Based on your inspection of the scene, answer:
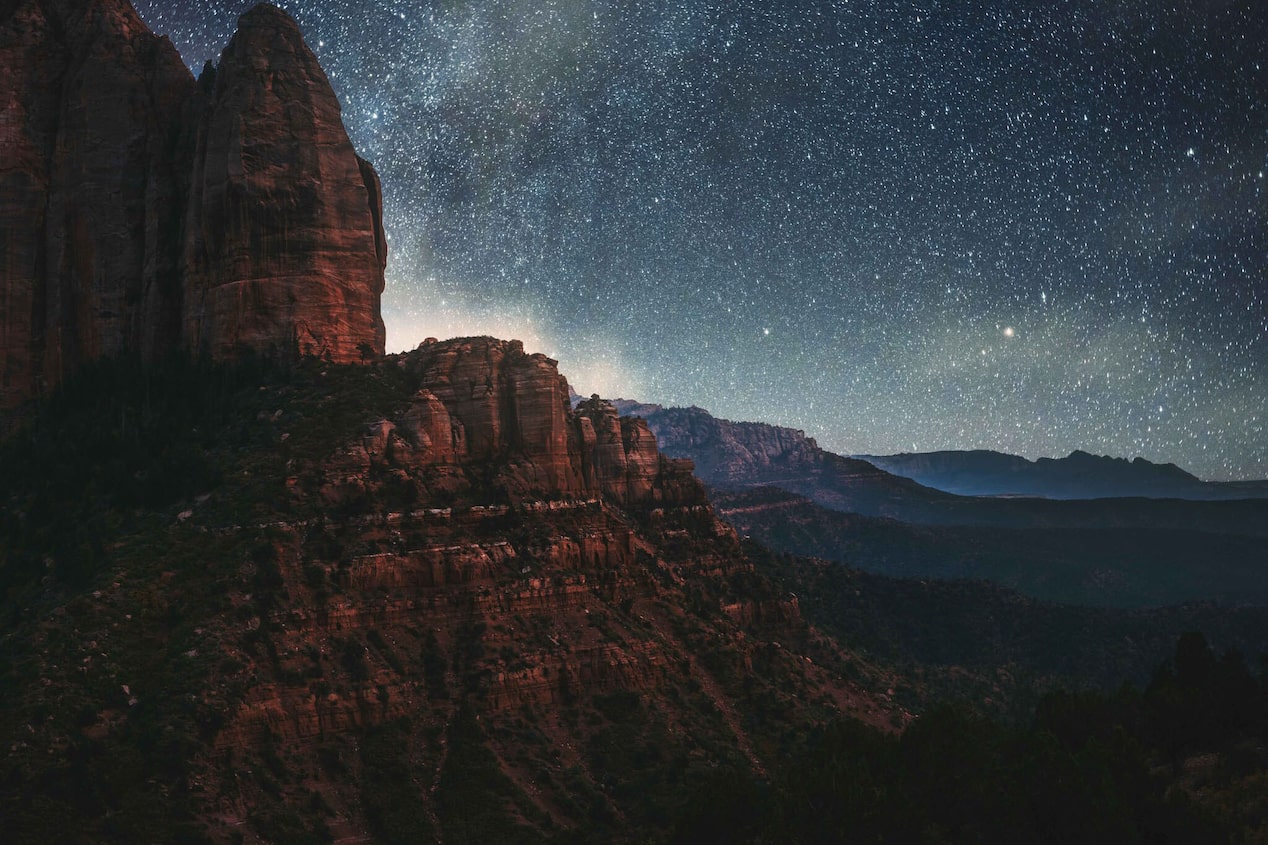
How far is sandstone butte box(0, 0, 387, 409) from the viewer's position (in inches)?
3196

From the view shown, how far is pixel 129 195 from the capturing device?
90.2 metres

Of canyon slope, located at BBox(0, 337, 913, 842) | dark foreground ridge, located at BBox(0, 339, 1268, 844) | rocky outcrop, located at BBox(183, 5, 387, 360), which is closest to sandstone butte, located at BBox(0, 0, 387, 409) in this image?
rocky outcrop, located at BBox(183, 5, 387, 360)

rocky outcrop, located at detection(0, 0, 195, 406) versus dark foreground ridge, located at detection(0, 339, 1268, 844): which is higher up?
rocky outcrop, located at detection(0, 0, 195, 406)

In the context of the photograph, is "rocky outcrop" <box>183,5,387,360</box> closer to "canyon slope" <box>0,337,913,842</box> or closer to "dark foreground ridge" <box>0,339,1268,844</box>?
"dark foreground ridge" <box>0,339,1268,844</box>

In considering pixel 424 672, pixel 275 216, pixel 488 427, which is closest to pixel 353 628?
pixel 424 672

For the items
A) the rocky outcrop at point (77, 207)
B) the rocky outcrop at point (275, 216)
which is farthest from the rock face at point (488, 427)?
the rocky outcrop at point (77, 207)

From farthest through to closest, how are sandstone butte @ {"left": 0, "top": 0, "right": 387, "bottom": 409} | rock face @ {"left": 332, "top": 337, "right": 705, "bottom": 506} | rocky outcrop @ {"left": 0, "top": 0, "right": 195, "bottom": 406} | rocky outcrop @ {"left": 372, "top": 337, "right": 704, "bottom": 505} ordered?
rocky outcrop @ {"left": 0, "top": 0, "right": 195, "bottom": 406}
sandstone butte @ {"left": 0, "top": 0, "right": 387, "bottom": 409}
rocky outcrop @ {"left": 372, "top": 337, "right": 704, "bottom": 505}
rock face @ {"left": 332, "top": 337, "right": 705, "bottom": 506}

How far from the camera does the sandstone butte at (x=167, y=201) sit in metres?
81.2

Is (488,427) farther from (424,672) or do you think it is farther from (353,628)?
(424,672)

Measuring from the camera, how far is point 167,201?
89188 millimetres

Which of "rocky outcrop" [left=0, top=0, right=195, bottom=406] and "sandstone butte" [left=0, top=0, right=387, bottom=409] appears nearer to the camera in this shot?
"sandstone butte" [left=0, top=0, right=387, bottom=409]

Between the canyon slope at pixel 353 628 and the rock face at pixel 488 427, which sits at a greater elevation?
the rock face at pixel 488 427

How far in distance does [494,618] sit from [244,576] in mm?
16775

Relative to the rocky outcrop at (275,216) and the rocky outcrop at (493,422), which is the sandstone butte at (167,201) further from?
the rocky outcrop at (493,422)
